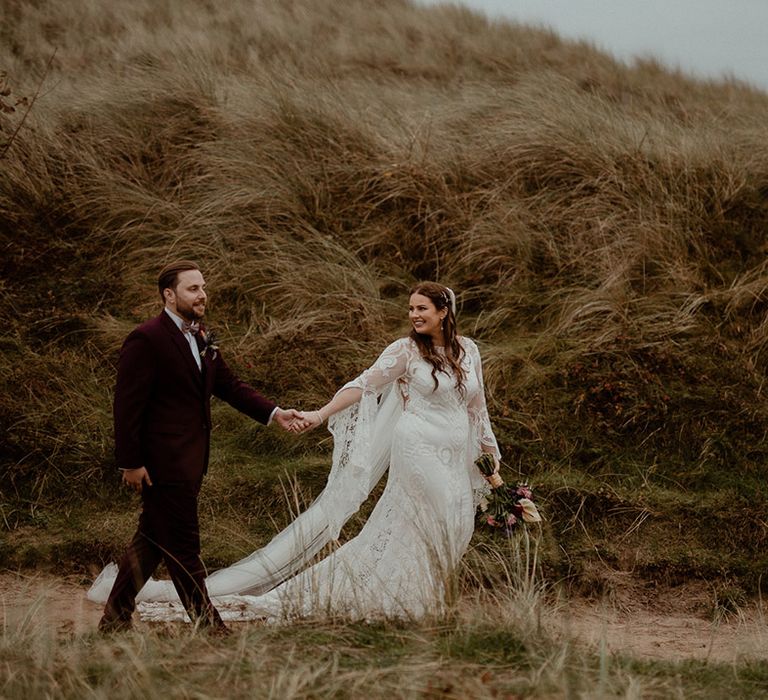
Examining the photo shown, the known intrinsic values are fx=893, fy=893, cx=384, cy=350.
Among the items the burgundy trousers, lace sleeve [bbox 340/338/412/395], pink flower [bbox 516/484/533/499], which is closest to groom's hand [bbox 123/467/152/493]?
the burgundy trousers

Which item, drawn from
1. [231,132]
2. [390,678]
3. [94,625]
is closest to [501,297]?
[231,132]

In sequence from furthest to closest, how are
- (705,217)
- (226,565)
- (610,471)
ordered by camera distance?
1. (705,217)
2. (610,471)
3. (226,565)

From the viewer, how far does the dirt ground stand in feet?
18.7

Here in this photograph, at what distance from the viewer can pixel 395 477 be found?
5.60m

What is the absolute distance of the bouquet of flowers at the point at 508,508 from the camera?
213 inches

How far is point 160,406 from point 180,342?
37 cm

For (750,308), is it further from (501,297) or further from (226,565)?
(226,565)

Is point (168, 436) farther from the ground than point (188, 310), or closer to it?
closer to it

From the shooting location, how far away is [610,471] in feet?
24.5

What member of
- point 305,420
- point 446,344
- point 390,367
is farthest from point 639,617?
point 305,420

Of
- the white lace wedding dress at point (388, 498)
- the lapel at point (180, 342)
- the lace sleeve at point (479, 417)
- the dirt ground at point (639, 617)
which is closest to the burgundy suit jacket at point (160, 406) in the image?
the lapel at point (180, 342)

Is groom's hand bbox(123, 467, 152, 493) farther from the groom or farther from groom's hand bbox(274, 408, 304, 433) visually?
groom's hand bbox(274, 408, 304, 433)

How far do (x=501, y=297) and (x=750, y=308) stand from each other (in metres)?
2.40

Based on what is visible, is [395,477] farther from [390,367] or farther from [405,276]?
[405,276]
